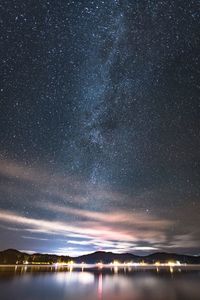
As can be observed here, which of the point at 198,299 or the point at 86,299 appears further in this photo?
the point at 86,299

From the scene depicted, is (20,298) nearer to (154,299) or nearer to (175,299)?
(154,299)

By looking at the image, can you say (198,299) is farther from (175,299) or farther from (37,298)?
(37,298)

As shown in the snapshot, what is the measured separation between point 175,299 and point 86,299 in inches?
412

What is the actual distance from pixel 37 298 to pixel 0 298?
15.5 feet

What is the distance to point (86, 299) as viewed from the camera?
34688 millimetres

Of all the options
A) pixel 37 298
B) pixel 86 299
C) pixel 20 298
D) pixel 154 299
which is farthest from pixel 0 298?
pixel 154 299

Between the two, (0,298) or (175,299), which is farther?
(175,299)

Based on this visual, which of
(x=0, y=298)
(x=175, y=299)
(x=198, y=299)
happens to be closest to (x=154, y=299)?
(x=175, y=299)

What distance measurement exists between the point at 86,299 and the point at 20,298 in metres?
7.71

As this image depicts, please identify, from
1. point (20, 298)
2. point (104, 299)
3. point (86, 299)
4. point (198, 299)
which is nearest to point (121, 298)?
point (104, 299)

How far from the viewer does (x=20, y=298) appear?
3294cm

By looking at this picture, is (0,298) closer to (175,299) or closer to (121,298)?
(121,298)

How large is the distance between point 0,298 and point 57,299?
6660mm

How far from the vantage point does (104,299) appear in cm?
3403
